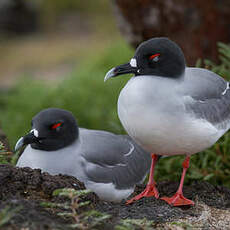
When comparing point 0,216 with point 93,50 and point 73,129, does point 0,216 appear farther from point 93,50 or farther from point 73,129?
point 93,50

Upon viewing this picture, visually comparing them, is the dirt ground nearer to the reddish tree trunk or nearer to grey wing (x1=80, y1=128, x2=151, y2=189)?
grey wing (x1=80, y1=128, x2=151, y2=189)

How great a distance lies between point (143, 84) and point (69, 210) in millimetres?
990

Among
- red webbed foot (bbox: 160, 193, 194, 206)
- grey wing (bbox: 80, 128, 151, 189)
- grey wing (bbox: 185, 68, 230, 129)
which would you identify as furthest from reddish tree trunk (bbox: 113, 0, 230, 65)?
red webbed foot (bbox: 160, 193, 194, 206)

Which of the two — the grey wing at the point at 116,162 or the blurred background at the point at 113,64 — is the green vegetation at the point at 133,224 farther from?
the blurred background at the point at 113,64

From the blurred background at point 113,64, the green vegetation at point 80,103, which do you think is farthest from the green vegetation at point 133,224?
the green vegetation at point 80,103

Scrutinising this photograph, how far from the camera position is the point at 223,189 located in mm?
3906

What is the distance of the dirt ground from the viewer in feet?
8.61

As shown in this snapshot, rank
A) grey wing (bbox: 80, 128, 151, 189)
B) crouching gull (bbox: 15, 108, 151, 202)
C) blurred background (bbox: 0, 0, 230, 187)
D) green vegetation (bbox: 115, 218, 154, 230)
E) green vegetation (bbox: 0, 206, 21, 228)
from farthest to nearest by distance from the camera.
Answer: blurred background (bbox: 0, 0, 230, 187) < grey wing (bbox: 80, 128, 151, 189) < crouching gull (bbox: 15, 108, 151, 202) < green vegetation (bbox: 115, 218, 154, 230) < green vegetation (bbox: 0, 206, 21, 228)

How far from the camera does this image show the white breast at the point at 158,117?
326cm

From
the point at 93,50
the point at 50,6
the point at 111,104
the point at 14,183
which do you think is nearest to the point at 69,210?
the point at 14,183

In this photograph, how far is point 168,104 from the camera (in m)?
3.29

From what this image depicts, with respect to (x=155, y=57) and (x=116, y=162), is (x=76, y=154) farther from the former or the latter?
(x=155, y=57)

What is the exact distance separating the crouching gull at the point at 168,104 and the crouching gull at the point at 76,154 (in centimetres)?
50

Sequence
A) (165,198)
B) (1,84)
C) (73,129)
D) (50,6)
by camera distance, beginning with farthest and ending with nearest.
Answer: (50,6) → (1,84) → (73,129) → (165,198)
